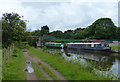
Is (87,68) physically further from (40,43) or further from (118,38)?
(40,43)

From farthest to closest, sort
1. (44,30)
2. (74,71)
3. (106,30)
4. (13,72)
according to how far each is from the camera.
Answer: (44,30), (106,30), (74,71), (13,72)

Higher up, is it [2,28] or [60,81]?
[2,28]

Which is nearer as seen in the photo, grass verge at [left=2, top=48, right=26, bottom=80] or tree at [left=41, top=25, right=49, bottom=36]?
grass verge at [left=2, top=48, right=26, bottom=80]

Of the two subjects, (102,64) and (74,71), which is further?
(102,64)

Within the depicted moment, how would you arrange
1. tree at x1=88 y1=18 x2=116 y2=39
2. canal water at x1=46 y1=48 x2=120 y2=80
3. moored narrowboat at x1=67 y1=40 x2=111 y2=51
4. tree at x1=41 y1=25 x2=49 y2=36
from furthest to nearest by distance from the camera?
1. tree at x1=41 y1=25 x2=49 y2=36
2. tree at x1=88 y1=18 x2=116 y2=39
3. moored narrowboat at x1=67 y1=40 x2=111 y2=51
4. canal water at x1=46 y1=48 x2=120 y2=80

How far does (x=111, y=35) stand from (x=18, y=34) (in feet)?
87.1

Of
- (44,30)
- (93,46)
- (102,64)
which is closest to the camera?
(102,64)

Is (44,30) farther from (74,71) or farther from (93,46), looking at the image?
(74,71)

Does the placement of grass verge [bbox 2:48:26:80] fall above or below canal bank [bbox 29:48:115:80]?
above

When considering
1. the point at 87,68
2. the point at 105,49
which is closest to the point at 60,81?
the point at 87,68

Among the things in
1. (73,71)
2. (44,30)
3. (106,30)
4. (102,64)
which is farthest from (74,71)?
(44,30)

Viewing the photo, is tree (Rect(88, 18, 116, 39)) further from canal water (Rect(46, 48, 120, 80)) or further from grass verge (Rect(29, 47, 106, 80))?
grass verge (Rect(29, 47, 106, 80))

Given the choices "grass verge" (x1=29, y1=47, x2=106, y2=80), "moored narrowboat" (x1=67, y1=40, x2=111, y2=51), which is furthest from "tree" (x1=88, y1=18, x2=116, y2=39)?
"grass verge" (x1=29, y1=47, x2=106, y2=80)

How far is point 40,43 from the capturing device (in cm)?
4744
